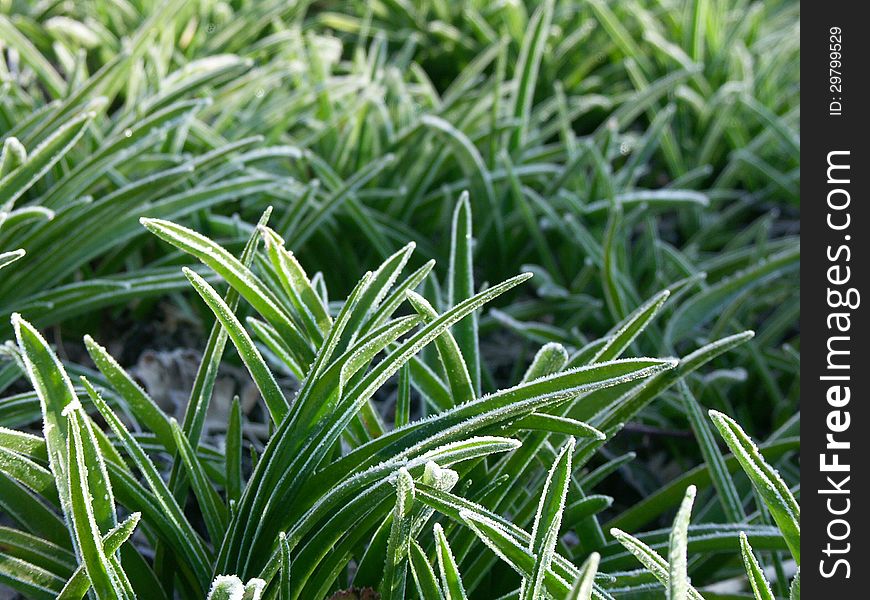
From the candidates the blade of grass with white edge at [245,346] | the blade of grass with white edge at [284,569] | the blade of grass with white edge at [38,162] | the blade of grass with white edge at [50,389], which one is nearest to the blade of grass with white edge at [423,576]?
the blade of grass with white edge at [284,569]

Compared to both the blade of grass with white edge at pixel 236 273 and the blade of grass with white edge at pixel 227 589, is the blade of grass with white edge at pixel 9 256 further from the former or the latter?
the blade of grass with white edge at pixel 227 589

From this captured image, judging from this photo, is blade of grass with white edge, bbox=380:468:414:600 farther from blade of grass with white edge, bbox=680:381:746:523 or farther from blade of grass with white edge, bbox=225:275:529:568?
blade of grass with white edge, bbox=680:381:746:523

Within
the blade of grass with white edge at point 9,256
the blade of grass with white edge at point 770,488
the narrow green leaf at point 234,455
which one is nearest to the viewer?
the blade of grass with white edge at point 770,488

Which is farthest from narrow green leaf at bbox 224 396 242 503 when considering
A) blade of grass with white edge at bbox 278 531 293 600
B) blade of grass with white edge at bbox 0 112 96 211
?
blade of grass with white edge at bbox 0 112 96 211

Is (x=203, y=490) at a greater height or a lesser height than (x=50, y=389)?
lesser

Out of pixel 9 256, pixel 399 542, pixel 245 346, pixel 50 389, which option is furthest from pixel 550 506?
pixel 9 256

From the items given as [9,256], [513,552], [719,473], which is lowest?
[719,473]

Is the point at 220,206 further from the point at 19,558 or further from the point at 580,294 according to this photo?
the point at 19,558

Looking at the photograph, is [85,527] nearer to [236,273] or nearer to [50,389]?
[50,389]

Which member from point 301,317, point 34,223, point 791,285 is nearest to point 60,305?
point 34,223
